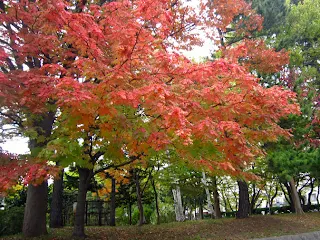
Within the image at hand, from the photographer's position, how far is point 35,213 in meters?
8.70

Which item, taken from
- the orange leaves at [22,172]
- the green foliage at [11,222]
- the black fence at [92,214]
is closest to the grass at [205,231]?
the green foliage at [11,222]

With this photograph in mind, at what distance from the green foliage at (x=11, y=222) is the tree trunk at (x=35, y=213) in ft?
5.26

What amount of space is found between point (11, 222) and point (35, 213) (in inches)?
74.6

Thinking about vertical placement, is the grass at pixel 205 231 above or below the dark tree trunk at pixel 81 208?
below

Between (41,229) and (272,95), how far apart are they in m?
7.72

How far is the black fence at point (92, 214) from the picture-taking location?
14.0 m

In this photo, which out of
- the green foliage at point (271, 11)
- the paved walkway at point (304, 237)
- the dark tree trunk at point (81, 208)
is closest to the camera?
the dark tree trunk at point (81, 208)

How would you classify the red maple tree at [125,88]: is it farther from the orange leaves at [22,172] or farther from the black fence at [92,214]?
the black fence at [92,214]

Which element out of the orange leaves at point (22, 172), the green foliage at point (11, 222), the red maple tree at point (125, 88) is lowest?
the green foliage at point (11, 222)

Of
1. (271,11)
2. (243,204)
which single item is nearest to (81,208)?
(243,204)

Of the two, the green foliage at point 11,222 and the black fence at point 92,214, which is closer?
the green foliage at point 11,222

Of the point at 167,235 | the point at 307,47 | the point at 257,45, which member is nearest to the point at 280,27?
the point at 257,45

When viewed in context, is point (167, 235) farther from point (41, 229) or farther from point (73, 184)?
point (73, 184)

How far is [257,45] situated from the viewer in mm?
14023
